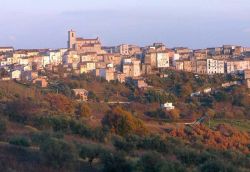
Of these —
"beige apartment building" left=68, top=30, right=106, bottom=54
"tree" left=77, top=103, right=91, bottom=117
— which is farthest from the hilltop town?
"beige apartment building" left=68, top=30, right=106, bottom=54

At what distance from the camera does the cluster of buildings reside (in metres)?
42.8

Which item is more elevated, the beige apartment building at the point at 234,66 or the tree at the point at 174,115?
the beige apartment building at the point at 234,66

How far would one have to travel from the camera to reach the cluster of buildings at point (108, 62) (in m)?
42.8

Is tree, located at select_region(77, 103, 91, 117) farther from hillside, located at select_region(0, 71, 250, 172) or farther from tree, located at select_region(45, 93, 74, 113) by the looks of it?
tree, located at select_region(45, 93, 74, 113)

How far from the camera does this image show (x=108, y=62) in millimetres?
→ 49188

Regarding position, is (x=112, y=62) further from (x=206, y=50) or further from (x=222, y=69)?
(x=206, y=50)

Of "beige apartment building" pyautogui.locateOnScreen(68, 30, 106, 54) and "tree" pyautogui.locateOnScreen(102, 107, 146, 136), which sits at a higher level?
"beige apartment building" pyautogui.locateOnScreen(68, 30, 106, 54)

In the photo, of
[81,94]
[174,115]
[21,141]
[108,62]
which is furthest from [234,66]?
[21,141]

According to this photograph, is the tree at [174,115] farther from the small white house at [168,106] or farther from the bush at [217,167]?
the bush at [217,167]

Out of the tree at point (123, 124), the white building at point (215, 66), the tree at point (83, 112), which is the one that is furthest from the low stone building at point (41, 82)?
the white building at point (215, 66)

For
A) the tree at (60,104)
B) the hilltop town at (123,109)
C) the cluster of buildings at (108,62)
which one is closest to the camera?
the hilltop town at (123,109)

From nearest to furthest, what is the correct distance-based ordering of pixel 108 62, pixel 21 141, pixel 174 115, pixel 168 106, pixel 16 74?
pixel 21 141
pixel 174 115
pixel 168 106
pixel 16 74
pixel 108 62

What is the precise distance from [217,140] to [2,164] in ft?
42.5

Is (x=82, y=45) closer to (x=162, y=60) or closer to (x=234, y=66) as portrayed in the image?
(x=162, y=60)
